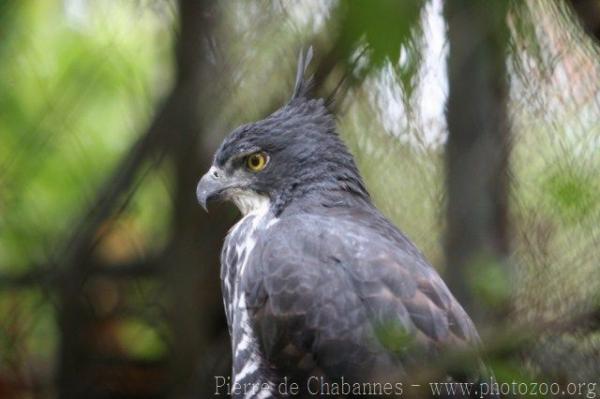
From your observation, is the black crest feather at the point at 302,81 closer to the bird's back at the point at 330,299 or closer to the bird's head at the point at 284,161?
the bird's head at the point at 284,161

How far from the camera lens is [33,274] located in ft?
7.52

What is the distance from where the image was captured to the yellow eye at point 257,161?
2736mm

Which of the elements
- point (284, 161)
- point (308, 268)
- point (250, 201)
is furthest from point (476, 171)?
point (308, 268)

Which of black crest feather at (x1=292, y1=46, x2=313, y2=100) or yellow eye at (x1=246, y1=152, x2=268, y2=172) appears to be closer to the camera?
black crest feather at (x1=292, y1=46, x2=313, y2=100)

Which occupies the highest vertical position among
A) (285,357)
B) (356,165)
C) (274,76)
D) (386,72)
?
(274,76)

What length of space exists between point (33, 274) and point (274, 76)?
766mm

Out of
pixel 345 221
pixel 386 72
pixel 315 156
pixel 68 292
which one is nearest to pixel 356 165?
pixel 315 156

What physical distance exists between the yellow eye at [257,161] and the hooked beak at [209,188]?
17 centimetres

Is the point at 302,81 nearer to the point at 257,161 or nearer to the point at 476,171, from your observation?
the point at 257,161

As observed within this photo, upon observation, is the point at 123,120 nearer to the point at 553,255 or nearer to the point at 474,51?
the point at 474,51

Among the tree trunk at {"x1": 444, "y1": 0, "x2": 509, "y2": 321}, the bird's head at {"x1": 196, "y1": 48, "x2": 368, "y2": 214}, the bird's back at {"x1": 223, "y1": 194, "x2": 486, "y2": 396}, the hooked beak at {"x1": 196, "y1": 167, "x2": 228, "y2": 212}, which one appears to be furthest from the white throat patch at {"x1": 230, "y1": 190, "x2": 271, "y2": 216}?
the tree trunk at {"x1": 444, "y1": 0, "x2": 509, "y2": 321}

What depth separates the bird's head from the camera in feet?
8.52

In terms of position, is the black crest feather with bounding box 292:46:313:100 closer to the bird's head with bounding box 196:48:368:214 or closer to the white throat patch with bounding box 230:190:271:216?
the bird's head with bounding box 196:48:368:214

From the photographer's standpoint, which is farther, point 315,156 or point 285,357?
point 315,156
